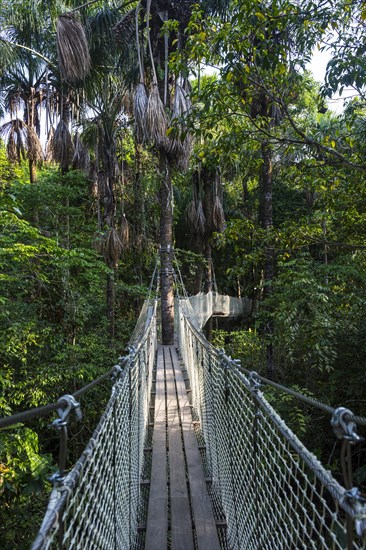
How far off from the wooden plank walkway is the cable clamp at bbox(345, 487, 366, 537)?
131 centimetres

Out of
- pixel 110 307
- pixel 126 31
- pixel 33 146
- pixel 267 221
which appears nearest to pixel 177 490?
pixel 267 221

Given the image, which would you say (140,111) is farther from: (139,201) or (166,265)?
(139,201)

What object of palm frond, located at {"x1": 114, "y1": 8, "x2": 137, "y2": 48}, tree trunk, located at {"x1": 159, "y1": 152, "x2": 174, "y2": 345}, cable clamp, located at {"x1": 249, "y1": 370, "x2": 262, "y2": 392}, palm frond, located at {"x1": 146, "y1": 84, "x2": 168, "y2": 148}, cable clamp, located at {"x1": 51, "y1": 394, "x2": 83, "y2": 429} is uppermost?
palm frond, located at {"x1": 114, "y1": 8, "x2": 137, "y2": 48}

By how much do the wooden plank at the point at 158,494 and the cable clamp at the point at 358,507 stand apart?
137cm

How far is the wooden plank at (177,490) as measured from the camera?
1826 millimetres

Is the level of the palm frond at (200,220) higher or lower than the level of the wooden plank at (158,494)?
higher

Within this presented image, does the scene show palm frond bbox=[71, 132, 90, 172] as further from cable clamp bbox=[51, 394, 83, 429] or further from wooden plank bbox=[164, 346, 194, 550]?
cable clamp bbox=[51, 394, 83, 429]

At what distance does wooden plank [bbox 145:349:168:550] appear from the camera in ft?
5.95

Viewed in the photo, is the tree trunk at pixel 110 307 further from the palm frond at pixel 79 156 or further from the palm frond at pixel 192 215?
the palm frond at pixel 192 215

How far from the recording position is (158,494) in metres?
2.21

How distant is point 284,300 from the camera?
539 cm

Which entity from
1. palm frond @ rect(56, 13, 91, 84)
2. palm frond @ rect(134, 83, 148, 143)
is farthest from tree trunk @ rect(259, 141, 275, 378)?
palm frond @ rect(56, 13, 91, 84)

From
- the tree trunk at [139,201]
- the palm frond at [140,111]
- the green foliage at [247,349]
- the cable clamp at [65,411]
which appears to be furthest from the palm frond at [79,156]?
the cable clamp at [65,411]

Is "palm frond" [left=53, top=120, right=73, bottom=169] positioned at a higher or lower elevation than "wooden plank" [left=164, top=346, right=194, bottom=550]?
higher
